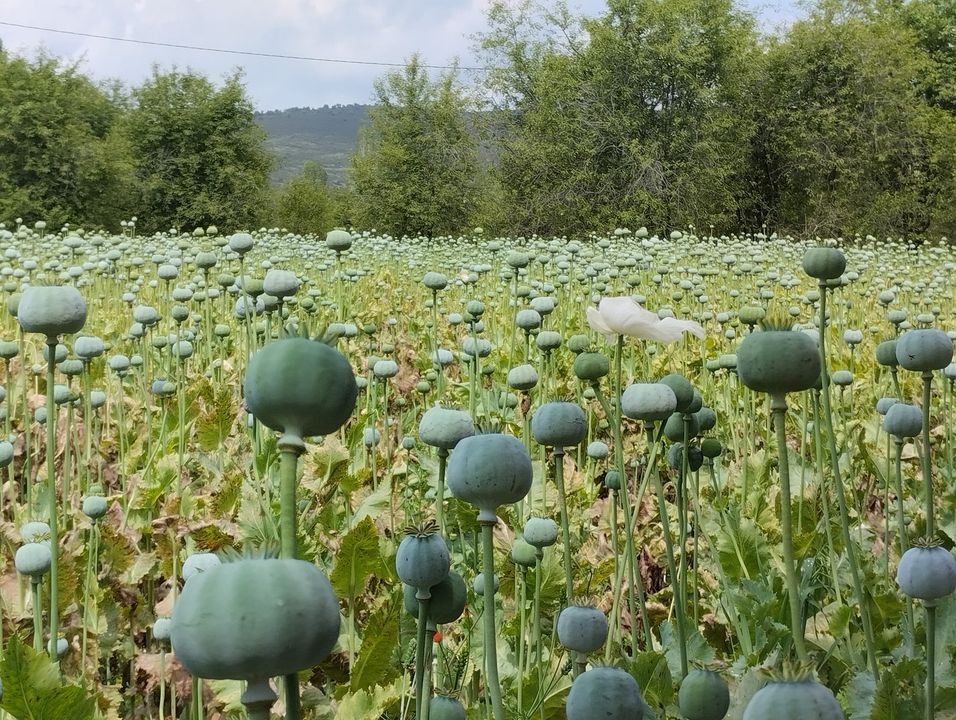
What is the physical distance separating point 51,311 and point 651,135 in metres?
26.2

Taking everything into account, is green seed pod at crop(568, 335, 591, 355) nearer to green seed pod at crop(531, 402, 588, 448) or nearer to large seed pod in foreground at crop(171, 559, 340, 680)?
green seed pod at crop(531, 402, 588, 448)

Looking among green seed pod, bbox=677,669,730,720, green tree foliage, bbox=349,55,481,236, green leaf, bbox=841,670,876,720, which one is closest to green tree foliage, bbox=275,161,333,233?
green tree foliage, bbox=349,55,481,236

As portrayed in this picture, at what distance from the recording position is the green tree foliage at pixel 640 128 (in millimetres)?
25547

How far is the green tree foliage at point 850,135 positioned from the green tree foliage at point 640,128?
1.25 m

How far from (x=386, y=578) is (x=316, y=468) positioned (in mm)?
521

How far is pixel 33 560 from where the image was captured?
1.22 m

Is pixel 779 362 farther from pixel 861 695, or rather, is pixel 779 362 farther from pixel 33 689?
pixel 33 689

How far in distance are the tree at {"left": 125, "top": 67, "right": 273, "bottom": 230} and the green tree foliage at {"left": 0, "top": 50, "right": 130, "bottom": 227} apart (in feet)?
A: 7.62

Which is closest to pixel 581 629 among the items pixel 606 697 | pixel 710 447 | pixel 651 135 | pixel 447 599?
pixel 447 599

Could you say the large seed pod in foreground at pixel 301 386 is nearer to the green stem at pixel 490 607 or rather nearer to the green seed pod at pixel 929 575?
→ the green stem at pixel 490 607

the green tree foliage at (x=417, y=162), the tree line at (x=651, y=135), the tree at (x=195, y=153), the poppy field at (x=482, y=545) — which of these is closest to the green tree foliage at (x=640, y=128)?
the tree line at (x=651, y=135)

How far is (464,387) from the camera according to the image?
335 centimetres

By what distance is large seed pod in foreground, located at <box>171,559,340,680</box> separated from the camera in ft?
1.29

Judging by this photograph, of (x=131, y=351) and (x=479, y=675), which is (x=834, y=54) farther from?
(x=479, y=675)
